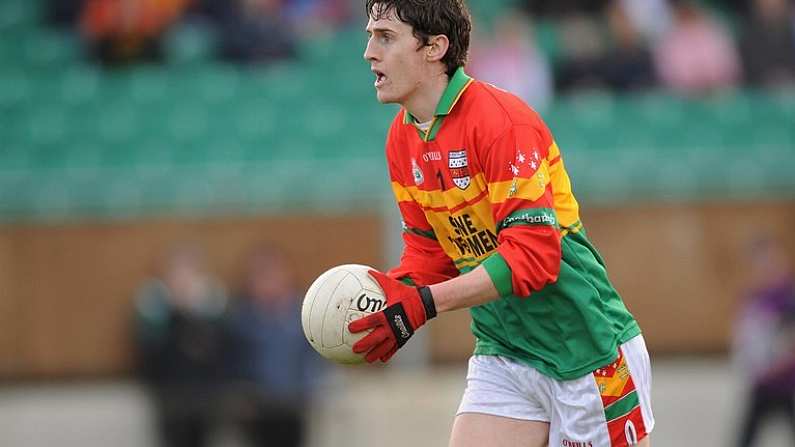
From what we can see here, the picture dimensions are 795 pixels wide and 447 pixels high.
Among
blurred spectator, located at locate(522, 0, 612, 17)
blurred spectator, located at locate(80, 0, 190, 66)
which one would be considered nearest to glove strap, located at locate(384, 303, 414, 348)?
blurred spectator, located at locate(80, 0, 190, 66)

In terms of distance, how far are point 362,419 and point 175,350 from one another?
61.3 inches

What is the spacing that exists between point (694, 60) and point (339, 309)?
9191mm

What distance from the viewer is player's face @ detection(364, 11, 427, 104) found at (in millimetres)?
4598

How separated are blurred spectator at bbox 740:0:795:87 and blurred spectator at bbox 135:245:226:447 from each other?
19.1 ft

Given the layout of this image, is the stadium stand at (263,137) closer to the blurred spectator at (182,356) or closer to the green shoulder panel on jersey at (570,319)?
the blurred spectator at (182,356)

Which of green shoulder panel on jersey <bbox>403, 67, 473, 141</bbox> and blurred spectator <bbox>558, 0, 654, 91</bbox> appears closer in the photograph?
green shoulder panel on jersey <bbox>403, 67, 473, 141</bbox>

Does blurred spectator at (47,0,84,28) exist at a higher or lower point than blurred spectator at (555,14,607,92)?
higher

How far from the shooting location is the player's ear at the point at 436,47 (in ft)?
15.2

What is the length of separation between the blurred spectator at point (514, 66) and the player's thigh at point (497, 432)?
8.01 m

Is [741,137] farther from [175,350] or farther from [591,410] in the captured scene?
[591,410]

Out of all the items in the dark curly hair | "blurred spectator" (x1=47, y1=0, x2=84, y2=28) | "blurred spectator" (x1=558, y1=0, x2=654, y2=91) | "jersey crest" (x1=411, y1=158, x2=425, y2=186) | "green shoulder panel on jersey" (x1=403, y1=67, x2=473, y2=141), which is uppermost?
"blurred spectator" (x1=47, y1=0, x2=84, y2=28)

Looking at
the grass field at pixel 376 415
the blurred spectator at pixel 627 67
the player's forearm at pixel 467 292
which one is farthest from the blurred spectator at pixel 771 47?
the player's forearm at pixel 467 292

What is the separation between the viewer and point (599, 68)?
1301 cm

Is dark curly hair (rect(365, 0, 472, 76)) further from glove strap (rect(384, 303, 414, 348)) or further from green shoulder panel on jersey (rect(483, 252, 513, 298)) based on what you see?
glove strap (rect(384, 303, 414, 348))
